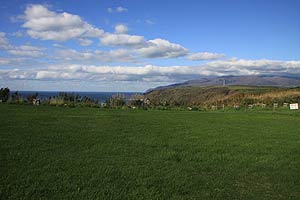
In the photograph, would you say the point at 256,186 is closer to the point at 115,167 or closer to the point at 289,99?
the point at 115,167

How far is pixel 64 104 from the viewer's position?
25859mm

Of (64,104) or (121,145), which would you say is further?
(64,104)

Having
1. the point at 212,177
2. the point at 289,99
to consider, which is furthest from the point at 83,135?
the point at 289,99

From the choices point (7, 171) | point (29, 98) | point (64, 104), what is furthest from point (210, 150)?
point (29, 98)

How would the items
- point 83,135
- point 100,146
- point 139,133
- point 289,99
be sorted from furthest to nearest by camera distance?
point 289,99, point 139,133, point 83,135, point 100,146

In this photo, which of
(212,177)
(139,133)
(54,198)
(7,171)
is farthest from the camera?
(139,133)

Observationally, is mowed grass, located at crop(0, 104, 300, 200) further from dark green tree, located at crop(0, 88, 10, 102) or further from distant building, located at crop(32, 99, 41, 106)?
dark green tree, located at crop(0, 88, 10, 102)

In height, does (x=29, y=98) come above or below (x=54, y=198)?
above

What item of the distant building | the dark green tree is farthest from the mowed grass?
the dark green tree

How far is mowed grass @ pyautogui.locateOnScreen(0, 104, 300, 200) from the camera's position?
6.39m

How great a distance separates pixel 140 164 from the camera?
815 centimetres

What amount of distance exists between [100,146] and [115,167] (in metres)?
2.19

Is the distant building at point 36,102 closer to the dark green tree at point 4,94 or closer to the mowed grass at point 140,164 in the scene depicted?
the dark green tree at point 4,94

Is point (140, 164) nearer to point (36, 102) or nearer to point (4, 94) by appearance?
point (36, 102)
